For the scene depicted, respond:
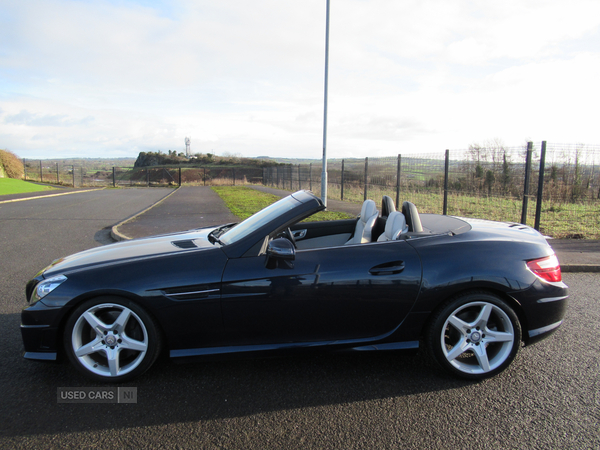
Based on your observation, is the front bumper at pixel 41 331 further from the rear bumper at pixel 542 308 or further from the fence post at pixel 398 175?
the fence post at pixel 398 175

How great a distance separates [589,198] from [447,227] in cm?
899

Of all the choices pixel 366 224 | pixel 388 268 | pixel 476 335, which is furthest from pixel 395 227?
pixel 476 335

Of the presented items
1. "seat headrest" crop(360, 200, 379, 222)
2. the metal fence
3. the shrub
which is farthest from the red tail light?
the shrub

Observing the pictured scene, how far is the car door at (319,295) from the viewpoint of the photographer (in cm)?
282

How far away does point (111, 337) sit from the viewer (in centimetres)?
284

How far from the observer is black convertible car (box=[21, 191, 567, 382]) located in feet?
9.25

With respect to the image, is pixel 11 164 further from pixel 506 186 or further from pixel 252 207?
pixel 506 186

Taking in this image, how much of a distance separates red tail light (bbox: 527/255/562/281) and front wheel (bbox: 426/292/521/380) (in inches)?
14.1

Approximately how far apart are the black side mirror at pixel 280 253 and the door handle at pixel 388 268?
1.94 ft

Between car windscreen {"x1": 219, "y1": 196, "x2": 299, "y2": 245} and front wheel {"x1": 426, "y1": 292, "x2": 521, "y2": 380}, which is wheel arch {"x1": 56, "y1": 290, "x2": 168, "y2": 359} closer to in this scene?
car windscreen {"x1": 219, "y1": 196, "x2": 299, "y2": 245}

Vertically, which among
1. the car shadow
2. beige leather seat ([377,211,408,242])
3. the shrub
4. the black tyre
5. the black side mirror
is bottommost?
the car shadow

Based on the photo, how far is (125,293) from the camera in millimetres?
2791

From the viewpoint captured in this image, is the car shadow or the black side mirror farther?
the black side mirror

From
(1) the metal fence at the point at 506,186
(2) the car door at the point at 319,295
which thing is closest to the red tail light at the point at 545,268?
(2) the car door at the point at 319,295
